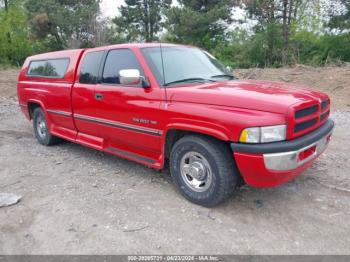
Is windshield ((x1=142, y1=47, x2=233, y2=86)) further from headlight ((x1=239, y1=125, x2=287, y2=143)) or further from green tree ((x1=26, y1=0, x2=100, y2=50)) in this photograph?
green tree ((x1=26, y1=0, x2=100, y2=50))

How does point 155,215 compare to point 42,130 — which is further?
point 42,130

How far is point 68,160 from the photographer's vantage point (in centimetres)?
561

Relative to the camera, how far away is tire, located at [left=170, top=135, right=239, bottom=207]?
354 cm

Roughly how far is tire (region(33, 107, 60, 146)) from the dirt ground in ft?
2.84

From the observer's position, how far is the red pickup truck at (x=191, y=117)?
3.26 meters

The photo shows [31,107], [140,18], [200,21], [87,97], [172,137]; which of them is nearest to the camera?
[172,137]

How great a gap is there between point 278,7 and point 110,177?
66.4 feet

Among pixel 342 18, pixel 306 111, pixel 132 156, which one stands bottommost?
pixel 132 156

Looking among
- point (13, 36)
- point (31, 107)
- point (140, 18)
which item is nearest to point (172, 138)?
point (31, 107)

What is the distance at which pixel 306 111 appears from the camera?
348cm

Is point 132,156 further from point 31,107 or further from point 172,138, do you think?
point 31,107

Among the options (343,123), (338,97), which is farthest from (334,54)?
(343,123)

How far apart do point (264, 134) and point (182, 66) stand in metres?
1.67

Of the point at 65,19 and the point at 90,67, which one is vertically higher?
the point at 65,19
